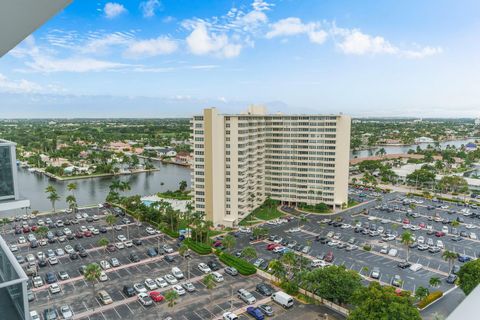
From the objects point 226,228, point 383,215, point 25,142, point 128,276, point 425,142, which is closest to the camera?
point 128,276

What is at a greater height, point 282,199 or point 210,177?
point 210,177

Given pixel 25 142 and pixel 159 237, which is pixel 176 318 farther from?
pixel 25 142

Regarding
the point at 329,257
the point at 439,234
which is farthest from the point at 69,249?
the point at 439,234

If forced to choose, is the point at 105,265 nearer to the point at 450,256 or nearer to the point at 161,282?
the point at 161,282

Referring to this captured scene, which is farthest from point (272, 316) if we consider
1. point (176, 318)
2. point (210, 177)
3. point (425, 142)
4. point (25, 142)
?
point (425, 142)

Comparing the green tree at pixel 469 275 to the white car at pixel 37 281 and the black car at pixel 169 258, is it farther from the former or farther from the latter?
the white car at pixel 37 281

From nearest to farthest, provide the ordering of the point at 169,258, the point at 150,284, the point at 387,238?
the point at 150,284 → the point at 169,258 → the point at 387,238

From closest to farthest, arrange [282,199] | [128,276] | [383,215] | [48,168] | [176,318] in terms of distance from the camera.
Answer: [176,318]
[128,276]
[383,215]
[282,199]
[48,168]

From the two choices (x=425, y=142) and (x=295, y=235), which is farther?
(x=425, y=142)

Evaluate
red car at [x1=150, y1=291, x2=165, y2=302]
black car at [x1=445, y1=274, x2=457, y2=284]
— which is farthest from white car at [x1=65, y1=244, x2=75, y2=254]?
black car at [x1=445, y1=274, x2=457, y2=284]
